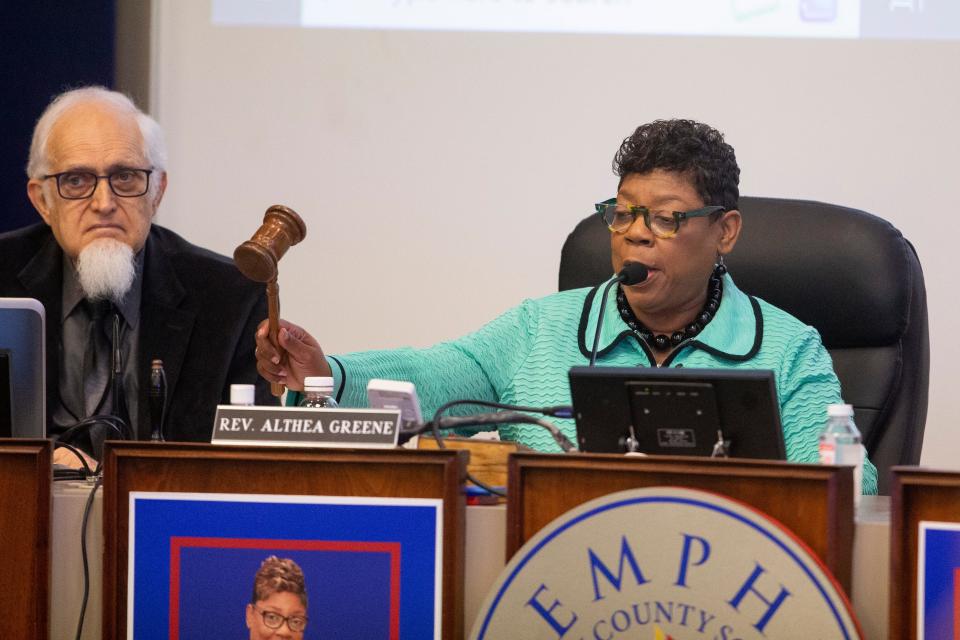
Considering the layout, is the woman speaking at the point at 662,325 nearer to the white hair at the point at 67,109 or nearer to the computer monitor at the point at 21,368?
the computer monitor at the point at 21,368

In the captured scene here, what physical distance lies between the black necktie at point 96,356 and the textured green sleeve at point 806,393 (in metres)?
1.24

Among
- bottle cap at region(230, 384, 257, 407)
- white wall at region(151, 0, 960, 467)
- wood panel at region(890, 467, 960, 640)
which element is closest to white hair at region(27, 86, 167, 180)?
white wall at region(151, 0, 960, 467)

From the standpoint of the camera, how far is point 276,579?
1199 millimetres

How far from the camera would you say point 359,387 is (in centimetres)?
193

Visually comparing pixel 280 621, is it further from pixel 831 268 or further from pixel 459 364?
pixel 831 268

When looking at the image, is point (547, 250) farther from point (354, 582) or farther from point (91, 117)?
point (354, 582)

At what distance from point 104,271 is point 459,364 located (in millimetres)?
735

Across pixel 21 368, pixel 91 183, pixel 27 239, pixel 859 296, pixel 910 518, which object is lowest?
Answer: pixel 910 518

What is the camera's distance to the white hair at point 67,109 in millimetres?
2553

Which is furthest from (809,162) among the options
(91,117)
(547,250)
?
(91,117)

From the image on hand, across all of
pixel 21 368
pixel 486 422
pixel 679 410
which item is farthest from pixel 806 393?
pixel 21 368

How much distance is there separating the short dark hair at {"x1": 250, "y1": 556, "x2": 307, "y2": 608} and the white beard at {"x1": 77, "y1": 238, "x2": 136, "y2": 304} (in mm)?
1314

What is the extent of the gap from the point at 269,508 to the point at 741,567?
441 millimetres

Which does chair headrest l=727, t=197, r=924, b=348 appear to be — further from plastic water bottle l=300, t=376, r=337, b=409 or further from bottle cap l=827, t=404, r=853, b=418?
plastic water bottle l=300, t=376, r=337, b=409
